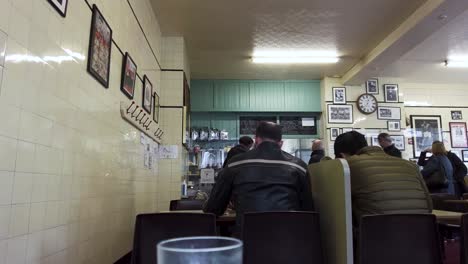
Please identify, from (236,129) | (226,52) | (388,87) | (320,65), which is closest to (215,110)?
(236,129)

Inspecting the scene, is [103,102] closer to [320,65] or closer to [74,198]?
[74,198]

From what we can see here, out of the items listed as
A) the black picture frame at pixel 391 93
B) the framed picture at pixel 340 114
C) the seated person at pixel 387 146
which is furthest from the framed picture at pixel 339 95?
the seated person at pixel 387 146

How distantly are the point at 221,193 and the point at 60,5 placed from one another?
59.2 inches

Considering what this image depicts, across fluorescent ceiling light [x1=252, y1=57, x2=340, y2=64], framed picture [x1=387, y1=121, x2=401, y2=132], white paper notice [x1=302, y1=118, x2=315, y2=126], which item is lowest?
framed picture [x1=387, y1=121, x2=401, y2=132]

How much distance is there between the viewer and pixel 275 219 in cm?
170

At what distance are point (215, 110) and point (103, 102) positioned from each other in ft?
14.9

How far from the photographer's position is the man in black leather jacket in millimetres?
2098

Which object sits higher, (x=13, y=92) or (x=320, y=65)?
(x=320, y=65)

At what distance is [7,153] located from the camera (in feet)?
5.22

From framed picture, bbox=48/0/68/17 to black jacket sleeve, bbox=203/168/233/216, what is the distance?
1.39m

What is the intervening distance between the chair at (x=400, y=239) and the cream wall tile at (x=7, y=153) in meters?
1.67

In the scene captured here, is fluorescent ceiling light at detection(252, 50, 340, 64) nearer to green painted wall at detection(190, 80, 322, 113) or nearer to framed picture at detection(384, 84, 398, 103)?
green painted wall at detection(190, 80, 322, 113)

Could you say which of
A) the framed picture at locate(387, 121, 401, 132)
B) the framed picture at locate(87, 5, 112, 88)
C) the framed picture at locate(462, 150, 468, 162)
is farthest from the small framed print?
the framed picture at locate(462, 150, 468, 162)

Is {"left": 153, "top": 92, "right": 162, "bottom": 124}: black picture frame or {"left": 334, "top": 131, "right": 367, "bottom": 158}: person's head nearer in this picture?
{"left": 334, "top": 131, "right": 367, "bottom": 158}: person's head
